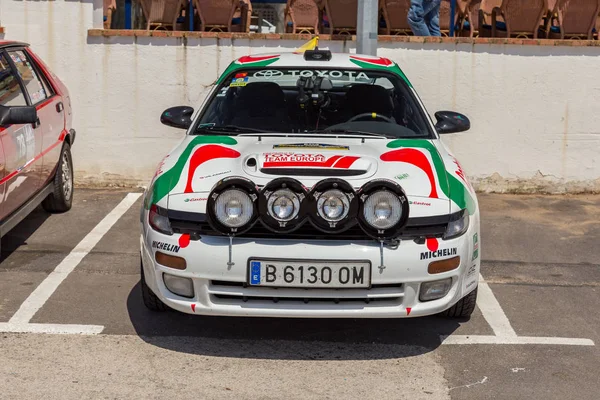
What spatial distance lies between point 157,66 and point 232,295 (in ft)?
16.9

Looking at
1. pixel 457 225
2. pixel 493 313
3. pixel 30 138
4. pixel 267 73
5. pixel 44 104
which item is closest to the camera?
pixel 457 225

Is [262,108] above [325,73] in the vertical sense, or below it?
below

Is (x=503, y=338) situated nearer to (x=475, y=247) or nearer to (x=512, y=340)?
(x=512, y=340)

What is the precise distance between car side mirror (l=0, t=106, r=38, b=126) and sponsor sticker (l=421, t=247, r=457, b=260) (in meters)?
3.08

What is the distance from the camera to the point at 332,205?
16.1 feet

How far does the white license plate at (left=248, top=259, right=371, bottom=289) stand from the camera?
15.8 ft

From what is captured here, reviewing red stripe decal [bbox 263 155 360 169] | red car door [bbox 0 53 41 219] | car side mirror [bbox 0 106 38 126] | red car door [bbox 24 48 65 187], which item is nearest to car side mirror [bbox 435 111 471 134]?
red stripe decal [bbox 263 155 360 169]

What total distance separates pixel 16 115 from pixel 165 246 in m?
2.13

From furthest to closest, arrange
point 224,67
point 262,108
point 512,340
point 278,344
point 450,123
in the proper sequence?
point 224,67
point 450,123
point 262,108
point 512,340
point 278,344

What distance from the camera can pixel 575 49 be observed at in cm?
963

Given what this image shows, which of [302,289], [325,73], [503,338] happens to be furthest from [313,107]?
[503,338]

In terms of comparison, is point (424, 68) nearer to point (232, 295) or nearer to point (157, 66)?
point (157, 66)

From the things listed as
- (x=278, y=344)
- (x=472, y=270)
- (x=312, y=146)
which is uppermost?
(x=312, y=146)

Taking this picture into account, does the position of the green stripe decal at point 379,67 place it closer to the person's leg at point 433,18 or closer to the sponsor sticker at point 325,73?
the sponsor sticker at point 325,73
